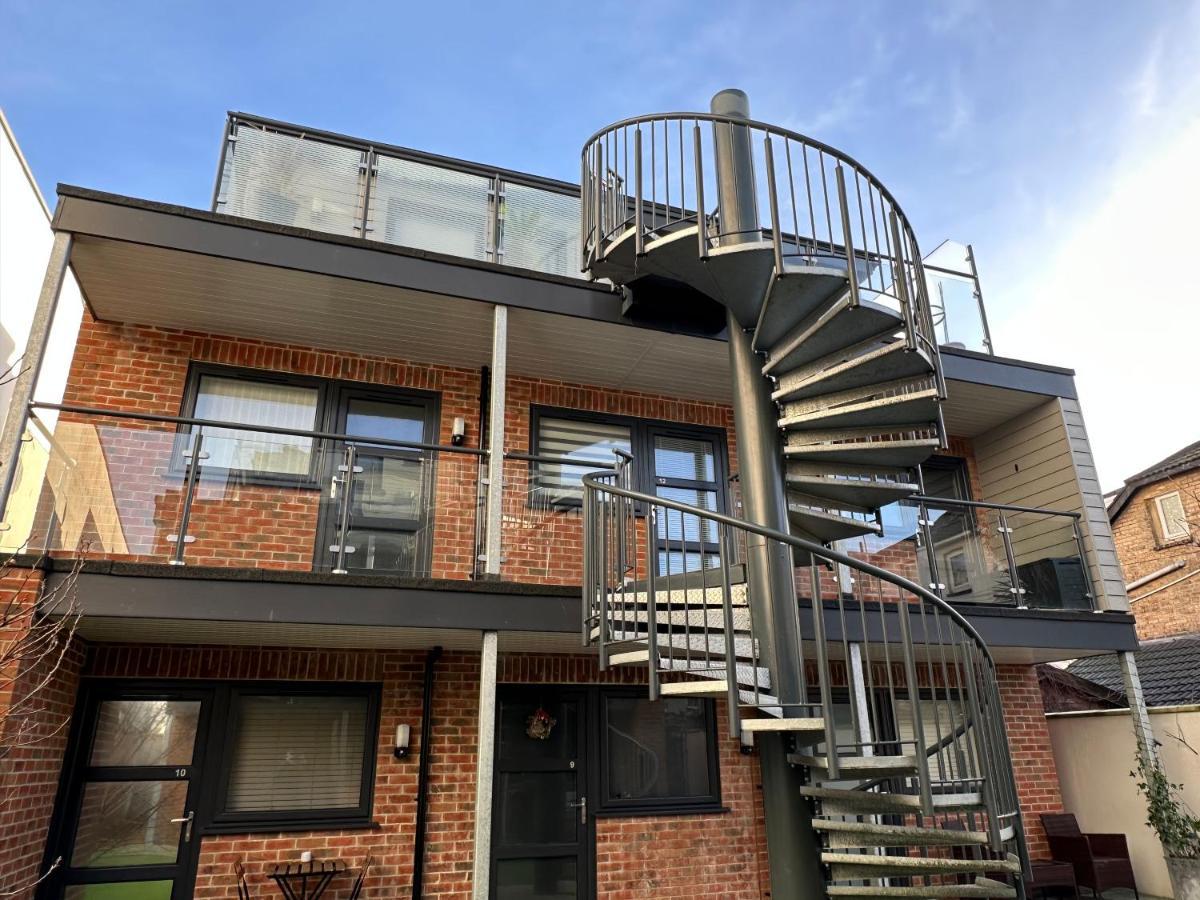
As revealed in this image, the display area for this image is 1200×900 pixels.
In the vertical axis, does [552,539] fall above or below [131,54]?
below

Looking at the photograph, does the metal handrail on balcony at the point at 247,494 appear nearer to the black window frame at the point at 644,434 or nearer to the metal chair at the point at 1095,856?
the black window frame at the point at 644,434

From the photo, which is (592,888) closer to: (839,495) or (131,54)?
(839,495)

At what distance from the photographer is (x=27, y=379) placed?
4480 millimetres

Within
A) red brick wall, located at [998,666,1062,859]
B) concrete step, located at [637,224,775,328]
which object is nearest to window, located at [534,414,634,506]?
concrete step, located at [637,224,775,328]

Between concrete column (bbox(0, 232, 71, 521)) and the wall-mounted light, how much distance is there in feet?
8.94

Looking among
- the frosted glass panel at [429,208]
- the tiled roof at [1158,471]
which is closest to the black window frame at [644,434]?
the frosted glass panel at [429,208]

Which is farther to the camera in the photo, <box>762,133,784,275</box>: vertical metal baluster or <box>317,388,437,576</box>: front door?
<box>317,388,437,576</box>: front door

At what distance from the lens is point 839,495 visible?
498 cm

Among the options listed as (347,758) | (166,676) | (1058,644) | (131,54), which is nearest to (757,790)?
(1058,644)

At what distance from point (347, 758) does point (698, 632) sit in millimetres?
2802

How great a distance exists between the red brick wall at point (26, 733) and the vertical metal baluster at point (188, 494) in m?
0.57

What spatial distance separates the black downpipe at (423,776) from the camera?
5.33m

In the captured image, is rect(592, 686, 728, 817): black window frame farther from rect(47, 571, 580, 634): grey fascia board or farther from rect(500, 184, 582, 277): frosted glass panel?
rect(500, 184, 582, 277): frosted glass panel

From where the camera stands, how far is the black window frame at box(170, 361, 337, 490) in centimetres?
479
